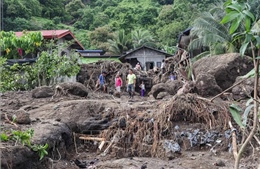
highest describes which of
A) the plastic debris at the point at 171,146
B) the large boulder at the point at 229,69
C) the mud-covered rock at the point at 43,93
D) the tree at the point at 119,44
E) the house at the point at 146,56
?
the tree at the point at 119,44

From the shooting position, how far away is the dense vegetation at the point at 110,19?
141 ft

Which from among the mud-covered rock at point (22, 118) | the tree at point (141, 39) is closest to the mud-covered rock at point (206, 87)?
the mud-covered rock at point (22, 118)

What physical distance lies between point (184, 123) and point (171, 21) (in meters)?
40.9

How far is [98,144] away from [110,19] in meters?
52.4

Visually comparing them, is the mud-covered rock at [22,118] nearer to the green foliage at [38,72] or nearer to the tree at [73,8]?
the green foliage at [38,72]

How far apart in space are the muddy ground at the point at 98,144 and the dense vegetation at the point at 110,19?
23776 mm

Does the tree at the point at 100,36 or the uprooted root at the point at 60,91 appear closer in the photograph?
the uprooted root at the point at 60,91

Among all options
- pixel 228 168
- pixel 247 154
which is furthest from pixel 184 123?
pixel 228 168

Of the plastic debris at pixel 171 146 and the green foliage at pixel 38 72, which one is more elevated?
the green foliage at pixel 38 72

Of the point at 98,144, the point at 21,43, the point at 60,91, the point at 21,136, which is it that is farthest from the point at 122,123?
the point at 21,43

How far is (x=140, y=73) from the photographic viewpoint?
74.2ft

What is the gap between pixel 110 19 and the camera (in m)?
60.4

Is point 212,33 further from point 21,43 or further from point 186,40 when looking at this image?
point 21,43

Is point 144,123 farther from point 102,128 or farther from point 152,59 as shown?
point 152,59
